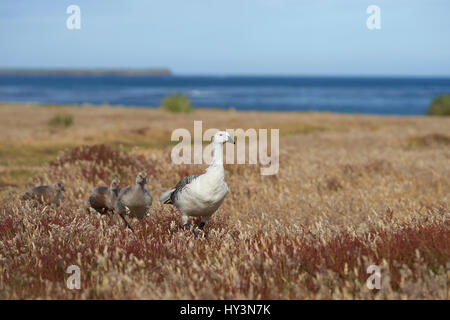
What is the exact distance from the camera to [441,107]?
3975 cm

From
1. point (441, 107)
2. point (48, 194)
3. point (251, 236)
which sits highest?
point (441, 107)

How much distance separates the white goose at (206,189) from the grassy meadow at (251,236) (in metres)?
0.35

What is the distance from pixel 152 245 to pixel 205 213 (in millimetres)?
1046

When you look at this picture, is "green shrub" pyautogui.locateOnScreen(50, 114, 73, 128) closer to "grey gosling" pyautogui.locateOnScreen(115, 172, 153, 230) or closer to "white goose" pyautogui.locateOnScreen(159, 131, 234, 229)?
"grey gosling" pyautogui.locateOnScreen(115, 172, 153, 230)

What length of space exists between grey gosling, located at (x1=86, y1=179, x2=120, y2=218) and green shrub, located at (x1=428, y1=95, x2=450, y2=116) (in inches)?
1468

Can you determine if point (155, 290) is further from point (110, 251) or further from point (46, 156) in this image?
point (46, 156)

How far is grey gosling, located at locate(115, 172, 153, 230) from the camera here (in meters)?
6.73

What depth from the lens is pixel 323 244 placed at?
464 centimetres

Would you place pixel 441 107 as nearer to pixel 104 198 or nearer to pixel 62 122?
pixel 62 122

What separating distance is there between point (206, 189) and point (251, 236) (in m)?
0.77

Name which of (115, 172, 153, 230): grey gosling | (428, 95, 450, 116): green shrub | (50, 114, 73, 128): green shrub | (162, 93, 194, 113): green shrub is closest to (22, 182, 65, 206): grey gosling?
(115, 172, 153, 230): grey gosling

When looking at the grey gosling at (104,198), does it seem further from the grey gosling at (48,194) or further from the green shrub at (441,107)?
the green shrub at (441,107)

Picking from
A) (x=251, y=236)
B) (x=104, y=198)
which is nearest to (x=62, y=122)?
(x=104, y=198)
